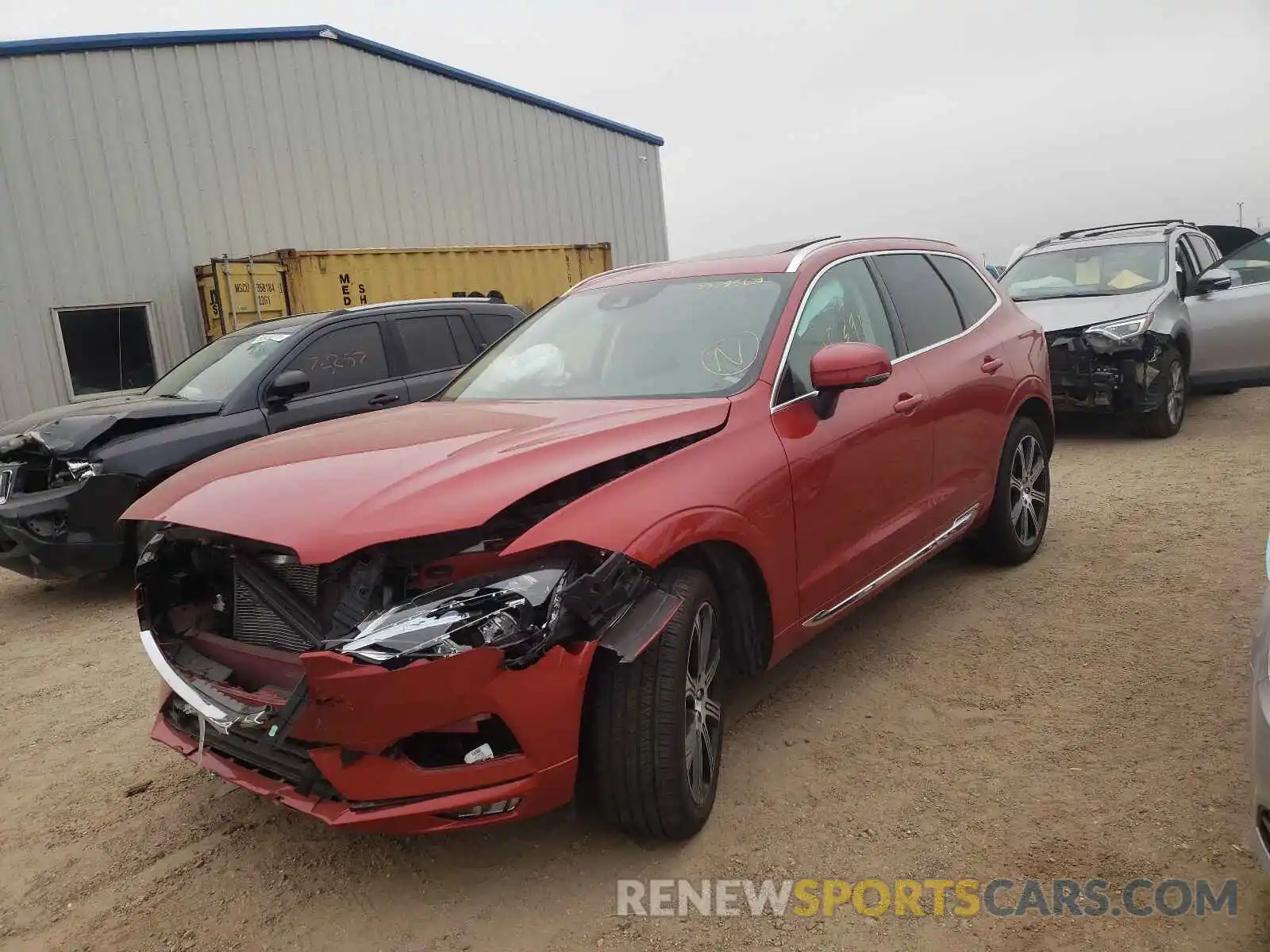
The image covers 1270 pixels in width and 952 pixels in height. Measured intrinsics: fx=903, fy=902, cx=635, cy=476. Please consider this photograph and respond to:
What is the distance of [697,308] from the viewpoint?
11.6ft

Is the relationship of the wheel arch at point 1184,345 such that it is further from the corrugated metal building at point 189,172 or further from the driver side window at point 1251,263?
the corrugated metal building at point 189,172

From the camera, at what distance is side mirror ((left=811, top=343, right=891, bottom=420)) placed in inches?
121

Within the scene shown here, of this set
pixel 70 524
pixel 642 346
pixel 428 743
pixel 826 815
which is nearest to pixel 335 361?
pixel 70 524

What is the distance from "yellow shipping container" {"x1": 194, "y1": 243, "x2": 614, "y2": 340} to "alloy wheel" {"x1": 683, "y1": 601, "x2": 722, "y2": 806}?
9.27 m

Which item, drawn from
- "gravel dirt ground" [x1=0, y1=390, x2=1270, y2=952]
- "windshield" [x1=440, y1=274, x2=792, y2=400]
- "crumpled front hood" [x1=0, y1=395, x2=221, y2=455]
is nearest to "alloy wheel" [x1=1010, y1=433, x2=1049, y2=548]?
"gravel dirt ground" [x1=0, y1=390, x2=1270, y2=952]

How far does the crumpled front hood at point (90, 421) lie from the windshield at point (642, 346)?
268 cm

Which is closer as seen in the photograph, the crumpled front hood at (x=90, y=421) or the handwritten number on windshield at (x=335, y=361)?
the crumpled front hood at (x=90, y=421)

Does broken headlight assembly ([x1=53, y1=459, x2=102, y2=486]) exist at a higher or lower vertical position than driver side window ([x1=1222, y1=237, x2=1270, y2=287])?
lower

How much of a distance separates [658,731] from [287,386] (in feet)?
14.1

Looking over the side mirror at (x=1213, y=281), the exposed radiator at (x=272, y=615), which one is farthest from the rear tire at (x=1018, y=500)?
the side mirror at (x=1213, y=281)

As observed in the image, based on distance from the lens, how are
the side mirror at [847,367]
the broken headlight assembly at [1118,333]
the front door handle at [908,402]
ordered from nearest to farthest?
1. the side mirror at [847,367]
2. the front door handle at [908,402]
3. the broken headlight assembly at [1118,333]

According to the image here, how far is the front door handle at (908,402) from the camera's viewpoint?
3.65m

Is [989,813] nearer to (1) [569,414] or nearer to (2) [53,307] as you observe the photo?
(1) [569,414]

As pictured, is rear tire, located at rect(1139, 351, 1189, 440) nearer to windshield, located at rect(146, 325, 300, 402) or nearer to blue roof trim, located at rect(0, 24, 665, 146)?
windshield, located at rect(146, 325, 300, 402)
